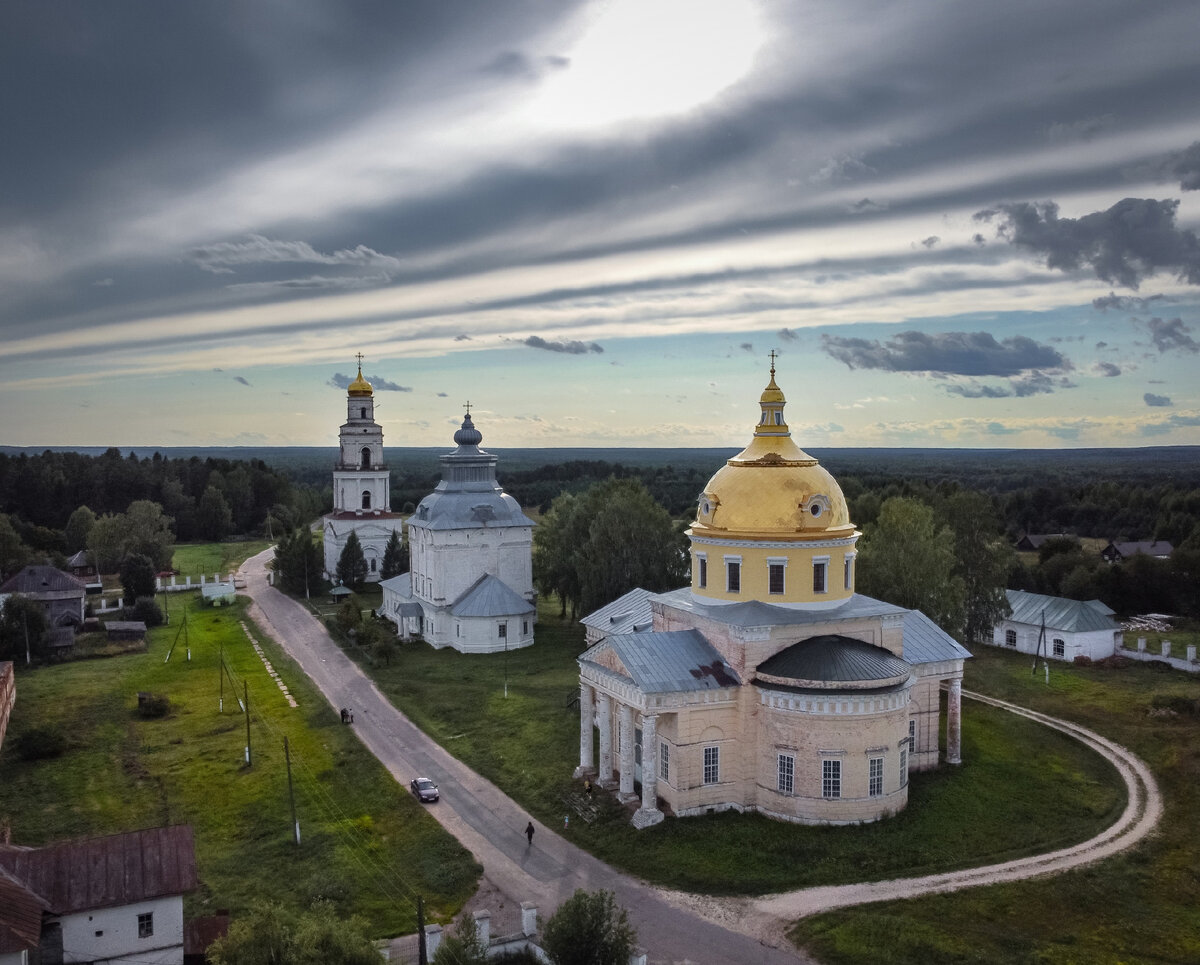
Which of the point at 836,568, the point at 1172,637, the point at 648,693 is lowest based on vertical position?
the point at 1172,637

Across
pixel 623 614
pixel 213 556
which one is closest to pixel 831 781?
pixel 623 614

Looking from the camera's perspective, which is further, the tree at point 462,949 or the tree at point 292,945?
the tree at point 462,949

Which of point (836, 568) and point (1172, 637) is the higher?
point (836, 568)

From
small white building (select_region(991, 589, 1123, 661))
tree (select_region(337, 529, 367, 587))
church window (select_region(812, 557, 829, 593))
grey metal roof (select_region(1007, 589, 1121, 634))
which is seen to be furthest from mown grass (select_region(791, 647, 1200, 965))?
tree (select_region(337, 529, 367, 587))

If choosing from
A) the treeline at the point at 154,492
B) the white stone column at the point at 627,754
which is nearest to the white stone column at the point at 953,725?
the white stone column at the point at 627,754

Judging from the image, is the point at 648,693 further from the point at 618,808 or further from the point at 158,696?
the point at 158,696

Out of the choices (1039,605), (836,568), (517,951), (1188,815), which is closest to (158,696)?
(517,951)

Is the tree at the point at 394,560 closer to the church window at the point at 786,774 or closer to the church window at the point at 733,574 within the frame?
the church window at the point at 733,574
